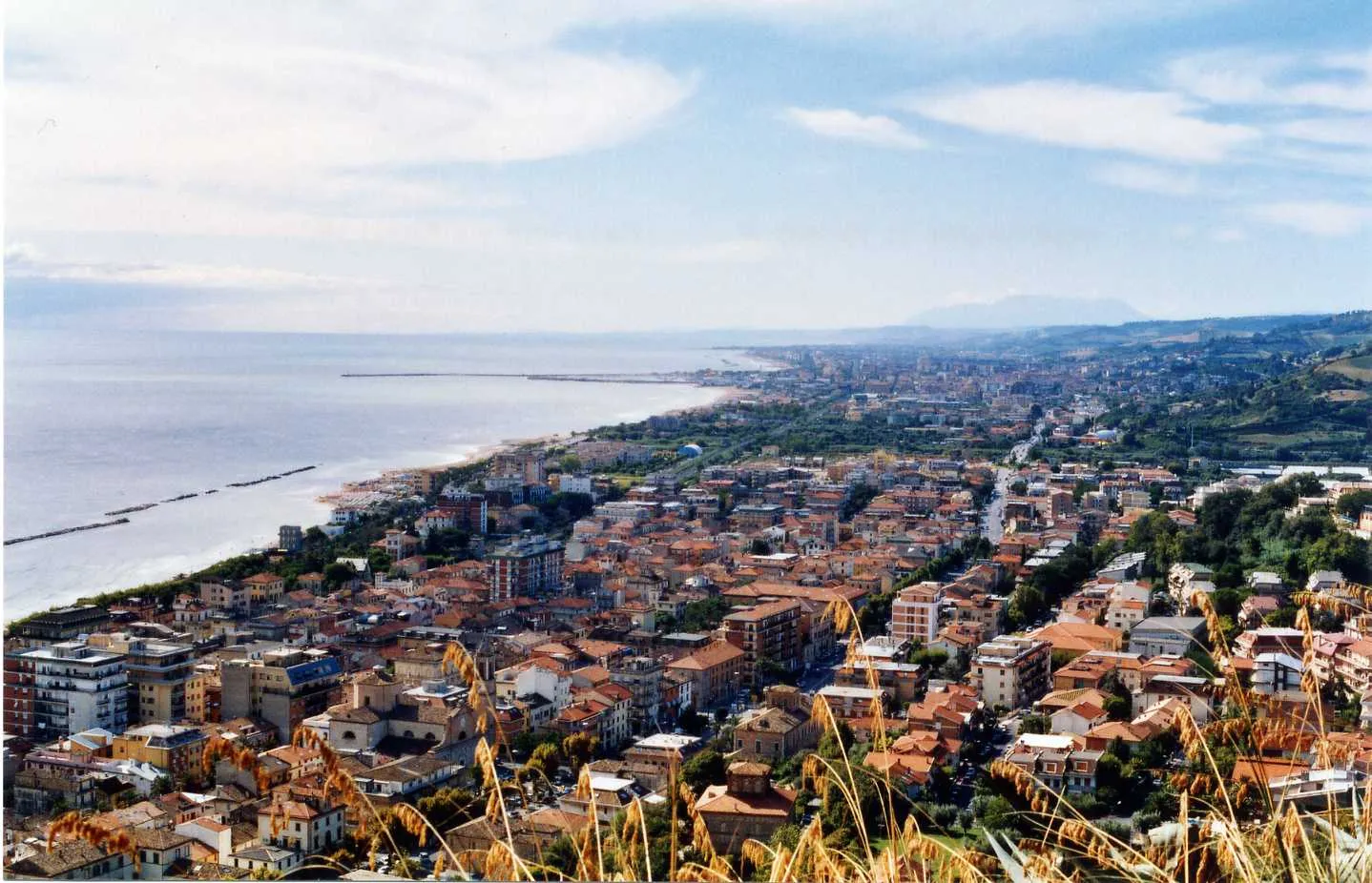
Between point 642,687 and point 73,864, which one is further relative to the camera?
point 642,687

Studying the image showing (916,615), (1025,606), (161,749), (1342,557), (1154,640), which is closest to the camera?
(161,749)

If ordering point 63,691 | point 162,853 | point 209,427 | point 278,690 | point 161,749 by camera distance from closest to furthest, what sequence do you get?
point 162,853 < point 161,749 < point 63,691 < point 278,690 < point 209,427

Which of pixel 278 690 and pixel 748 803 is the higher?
pixel 748 803

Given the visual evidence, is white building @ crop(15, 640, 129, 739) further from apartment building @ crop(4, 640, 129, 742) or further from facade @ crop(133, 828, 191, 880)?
facade @ crop(133, 828, 191, 880)

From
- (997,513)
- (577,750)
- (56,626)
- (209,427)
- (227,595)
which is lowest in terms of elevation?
(997,513)

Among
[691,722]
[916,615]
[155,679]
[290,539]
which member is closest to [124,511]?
A: [290,539]

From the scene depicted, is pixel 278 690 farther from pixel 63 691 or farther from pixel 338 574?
pixel 338 574

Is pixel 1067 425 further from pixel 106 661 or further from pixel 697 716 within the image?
pixel 106 661

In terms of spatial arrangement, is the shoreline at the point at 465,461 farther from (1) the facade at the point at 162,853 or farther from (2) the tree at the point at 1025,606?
(2) the tree at the point at 1025,606
